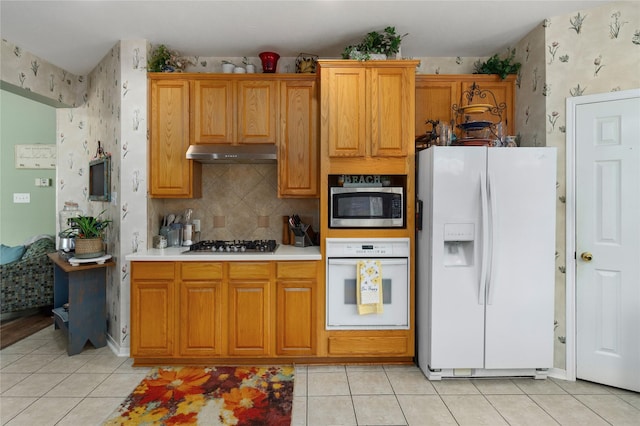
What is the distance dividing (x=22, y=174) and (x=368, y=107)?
194 inches

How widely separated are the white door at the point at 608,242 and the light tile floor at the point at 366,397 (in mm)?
245

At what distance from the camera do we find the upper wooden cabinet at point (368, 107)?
114 inches

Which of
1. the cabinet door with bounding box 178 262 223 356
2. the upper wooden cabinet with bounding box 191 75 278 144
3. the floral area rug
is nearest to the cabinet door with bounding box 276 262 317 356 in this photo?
the floral area rug

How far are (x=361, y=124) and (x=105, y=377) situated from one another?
9.35 ft

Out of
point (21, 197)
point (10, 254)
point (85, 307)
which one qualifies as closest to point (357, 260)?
point (85, 307)

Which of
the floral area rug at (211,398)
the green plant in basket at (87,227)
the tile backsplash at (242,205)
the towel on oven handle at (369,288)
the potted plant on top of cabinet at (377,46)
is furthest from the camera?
the tile backsplash at (242,205)

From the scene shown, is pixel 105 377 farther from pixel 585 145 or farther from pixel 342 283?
pixel 585 145

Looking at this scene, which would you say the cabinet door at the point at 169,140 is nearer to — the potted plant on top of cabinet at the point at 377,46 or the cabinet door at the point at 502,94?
the potted plant on top of cabinet at the point at 377,46

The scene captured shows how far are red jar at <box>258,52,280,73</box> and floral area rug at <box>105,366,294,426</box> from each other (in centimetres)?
265

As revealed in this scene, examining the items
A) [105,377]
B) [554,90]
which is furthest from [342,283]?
[554,90]

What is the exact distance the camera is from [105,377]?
8.88ft

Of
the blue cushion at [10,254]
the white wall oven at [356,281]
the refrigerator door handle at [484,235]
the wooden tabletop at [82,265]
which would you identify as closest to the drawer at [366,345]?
the white wall oven at [356,281]

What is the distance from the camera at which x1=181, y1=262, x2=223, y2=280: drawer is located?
2.85 meters

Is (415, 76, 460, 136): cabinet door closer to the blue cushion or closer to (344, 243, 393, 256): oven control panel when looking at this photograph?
(344, 243, 393, 256): oven control panel
